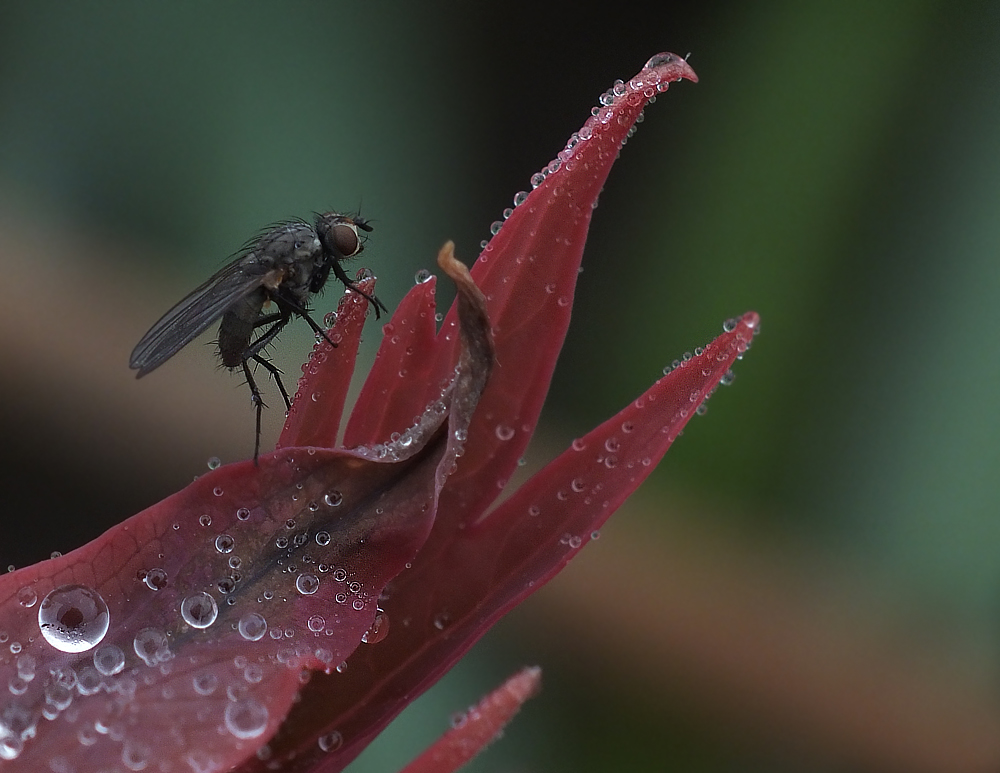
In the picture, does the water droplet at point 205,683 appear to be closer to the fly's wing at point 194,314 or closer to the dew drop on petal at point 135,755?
the dew drop on petal at point 135,755

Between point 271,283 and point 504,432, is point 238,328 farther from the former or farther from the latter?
point 504,432

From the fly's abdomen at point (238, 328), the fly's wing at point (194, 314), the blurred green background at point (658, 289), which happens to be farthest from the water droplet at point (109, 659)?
the blurred green background at point (658, 289)

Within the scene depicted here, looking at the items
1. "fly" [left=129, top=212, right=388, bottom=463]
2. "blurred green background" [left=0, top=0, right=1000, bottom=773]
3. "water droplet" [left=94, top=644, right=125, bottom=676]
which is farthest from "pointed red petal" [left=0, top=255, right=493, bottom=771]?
"blurred green background" [left=0, top=0, right=1000, bottom=773]

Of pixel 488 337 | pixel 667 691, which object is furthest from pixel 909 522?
pixel 488 337

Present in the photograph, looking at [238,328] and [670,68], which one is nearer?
[670,68]

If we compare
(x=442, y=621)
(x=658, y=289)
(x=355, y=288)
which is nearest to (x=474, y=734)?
(x=442, y=621)
